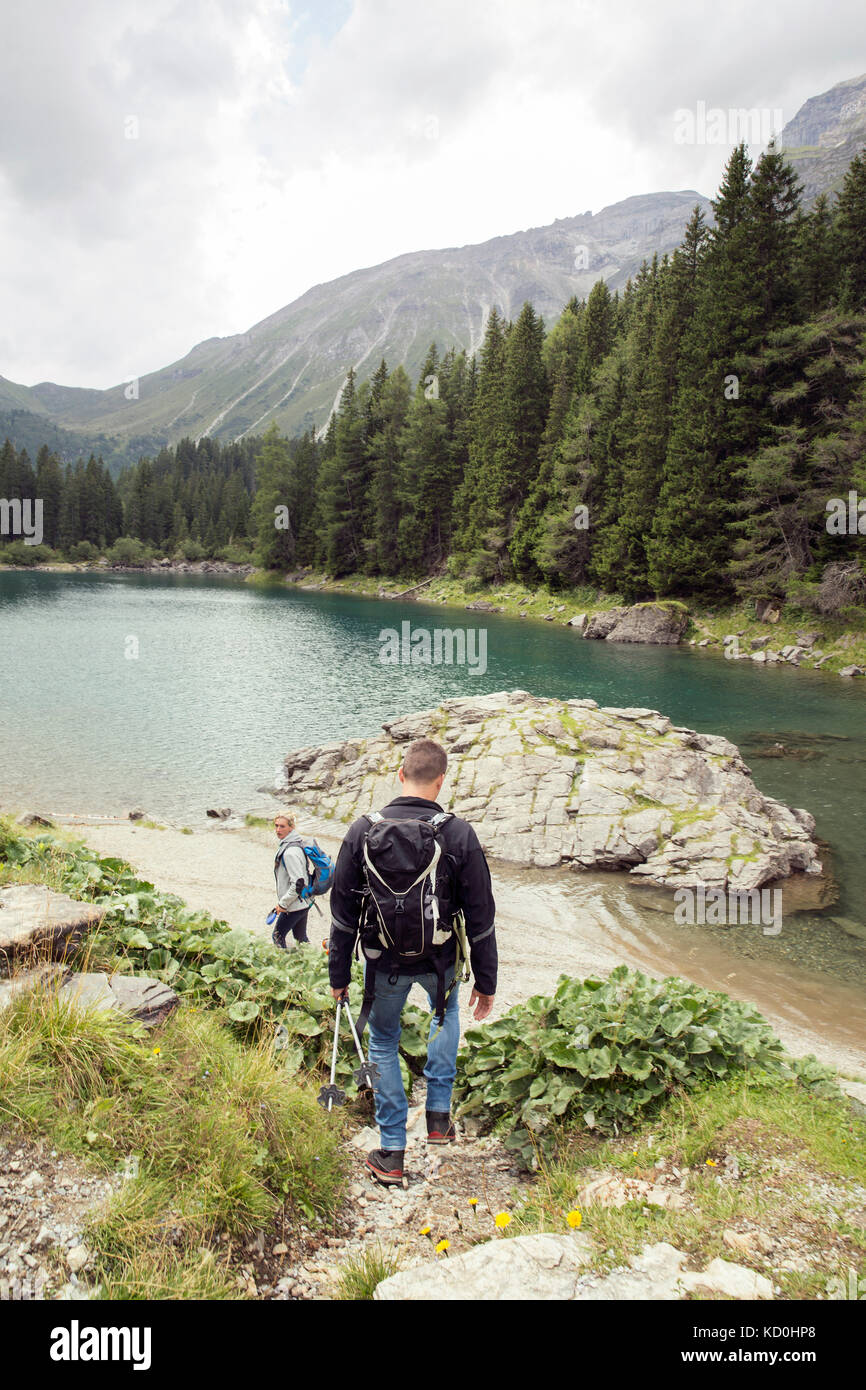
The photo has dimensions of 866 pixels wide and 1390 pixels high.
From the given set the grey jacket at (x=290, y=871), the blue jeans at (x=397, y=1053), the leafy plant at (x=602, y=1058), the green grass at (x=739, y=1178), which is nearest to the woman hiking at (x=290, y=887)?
the grey jacket at (x=290, y=871)

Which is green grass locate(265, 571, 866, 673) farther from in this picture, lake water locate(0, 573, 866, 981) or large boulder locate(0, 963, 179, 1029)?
large boulder locate(0, 963, 179, 1029)

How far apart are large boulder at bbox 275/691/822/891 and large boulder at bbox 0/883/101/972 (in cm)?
1079

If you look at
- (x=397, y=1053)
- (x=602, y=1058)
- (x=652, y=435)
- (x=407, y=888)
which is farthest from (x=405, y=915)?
(x=652, y=435)

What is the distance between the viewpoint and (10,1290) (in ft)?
9.87

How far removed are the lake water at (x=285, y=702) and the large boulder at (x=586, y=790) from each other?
5.28 feet

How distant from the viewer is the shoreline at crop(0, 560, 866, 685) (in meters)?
38.8

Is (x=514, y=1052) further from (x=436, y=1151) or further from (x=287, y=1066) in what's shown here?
(x=287, y=1066)

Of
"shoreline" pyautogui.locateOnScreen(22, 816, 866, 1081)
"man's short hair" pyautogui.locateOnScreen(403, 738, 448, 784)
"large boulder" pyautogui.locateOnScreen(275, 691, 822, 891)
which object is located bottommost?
"shoreline" pyautogui.locateOnScreen(22, 816, 866, 1081)

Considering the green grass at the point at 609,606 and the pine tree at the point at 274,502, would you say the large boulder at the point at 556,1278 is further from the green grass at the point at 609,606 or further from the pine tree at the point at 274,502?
the pine tree at the point at 274,502

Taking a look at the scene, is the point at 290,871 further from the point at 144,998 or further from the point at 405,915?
the point at 405,915

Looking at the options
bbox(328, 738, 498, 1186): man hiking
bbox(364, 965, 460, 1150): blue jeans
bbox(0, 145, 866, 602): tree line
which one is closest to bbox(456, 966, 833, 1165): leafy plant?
bbox(364, 965, 460, 1150): blue jeans

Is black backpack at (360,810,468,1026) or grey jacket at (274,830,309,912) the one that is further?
grey jacket at (274,830,309,912)

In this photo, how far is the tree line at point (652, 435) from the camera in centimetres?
4294

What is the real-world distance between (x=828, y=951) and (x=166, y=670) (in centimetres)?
3237
